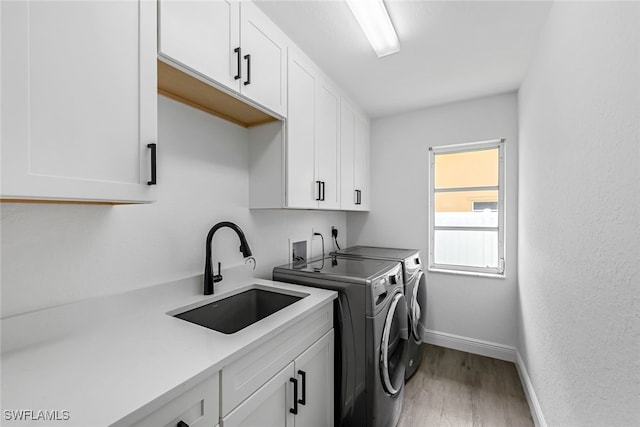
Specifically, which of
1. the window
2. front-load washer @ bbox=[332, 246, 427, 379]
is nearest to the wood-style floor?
front-load washer @ bbox=[332, 246, 427, 379]

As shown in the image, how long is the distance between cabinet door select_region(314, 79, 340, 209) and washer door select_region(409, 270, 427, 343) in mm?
946

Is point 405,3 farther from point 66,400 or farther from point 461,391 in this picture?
point 461,391

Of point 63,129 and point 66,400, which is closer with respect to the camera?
point 66,400

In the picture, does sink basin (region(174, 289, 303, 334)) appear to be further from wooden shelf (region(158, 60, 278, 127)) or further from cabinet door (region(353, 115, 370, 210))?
cabinet door (region(353, 115, 370, 210))

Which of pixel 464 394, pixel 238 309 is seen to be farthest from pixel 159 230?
pixel 464 394

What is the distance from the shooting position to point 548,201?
1.48 metres

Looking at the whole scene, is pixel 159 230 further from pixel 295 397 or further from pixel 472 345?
pixel 472 345

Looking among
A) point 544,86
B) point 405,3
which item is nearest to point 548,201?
point 544,86

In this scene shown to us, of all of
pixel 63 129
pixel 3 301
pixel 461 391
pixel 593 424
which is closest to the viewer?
pixel 63 129

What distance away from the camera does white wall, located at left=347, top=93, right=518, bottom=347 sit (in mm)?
2447

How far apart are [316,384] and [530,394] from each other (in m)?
1.65

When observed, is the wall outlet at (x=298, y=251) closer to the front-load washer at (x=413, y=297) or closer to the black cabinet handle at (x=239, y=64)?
the front-load washer at (x=413, y=297)

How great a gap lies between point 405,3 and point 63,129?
1582 mm

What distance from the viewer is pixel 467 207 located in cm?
269
